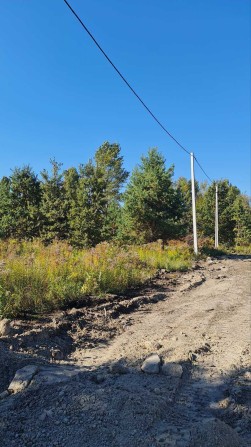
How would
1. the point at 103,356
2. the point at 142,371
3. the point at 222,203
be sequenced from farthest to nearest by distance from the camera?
the point at 222,203
the point at 103,356
the point at 142,371

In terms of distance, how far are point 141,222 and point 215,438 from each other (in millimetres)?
18014

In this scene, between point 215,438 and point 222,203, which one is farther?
point 222,203

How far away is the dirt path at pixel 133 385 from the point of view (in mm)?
2346

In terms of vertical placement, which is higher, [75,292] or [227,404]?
[75,292]

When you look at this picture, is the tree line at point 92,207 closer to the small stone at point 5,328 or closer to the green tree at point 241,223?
the green tree at point 241,223

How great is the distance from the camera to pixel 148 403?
8.86 ft

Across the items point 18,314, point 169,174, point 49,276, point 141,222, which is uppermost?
point 169,174

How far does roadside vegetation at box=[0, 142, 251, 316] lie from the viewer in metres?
6.02

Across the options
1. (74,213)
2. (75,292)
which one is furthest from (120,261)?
(74,213)

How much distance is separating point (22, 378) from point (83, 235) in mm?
18984

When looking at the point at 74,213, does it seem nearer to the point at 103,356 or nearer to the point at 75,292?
the point at 75,292

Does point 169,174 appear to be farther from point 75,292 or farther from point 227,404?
point 227,404

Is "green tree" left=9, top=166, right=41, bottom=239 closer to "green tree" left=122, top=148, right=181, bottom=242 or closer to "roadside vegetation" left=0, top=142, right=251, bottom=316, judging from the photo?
"roadside vegetation" left=0, top=142, right=251, bottom=316

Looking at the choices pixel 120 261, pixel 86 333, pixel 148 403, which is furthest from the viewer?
pixel 120 261
